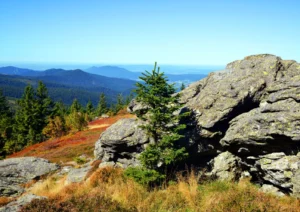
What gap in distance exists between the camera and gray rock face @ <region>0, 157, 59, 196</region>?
16.4 m

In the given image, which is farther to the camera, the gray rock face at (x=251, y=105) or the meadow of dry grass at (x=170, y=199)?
the gray rock face at (x=251, y=105)

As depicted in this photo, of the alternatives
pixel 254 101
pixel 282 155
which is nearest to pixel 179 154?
pixel 282 155

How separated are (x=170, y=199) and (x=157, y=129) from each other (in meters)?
3.28

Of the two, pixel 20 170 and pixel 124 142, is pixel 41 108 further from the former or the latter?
pixel 124 142

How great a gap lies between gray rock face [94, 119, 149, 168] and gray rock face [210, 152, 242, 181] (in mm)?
4000

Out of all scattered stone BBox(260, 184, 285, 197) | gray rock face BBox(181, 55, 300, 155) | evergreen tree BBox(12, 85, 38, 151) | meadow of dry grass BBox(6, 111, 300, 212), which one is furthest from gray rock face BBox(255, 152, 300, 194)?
evergreen tree BBox(12, 85, 38, 151)

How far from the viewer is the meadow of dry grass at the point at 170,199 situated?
7.52 m

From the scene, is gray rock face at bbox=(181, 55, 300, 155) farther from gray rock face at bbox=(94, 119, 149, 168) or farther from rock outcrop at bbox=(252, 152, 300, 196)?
gray rock face at bbox=(94, 119, 149, 168)

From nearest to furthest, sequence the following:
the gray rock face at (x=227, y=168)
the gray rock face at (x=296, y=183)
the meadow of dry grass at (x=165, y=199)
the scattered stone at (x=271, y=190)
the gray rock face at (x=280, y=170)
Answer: the meadow of dry grass at (x=165, y=199) → the gray rock face at (x=296, y=183) → the gray rock face at (x=280, y=170) → the scattered stone at (x=271, y=190) → the gray rock face at (x=227, y=168)

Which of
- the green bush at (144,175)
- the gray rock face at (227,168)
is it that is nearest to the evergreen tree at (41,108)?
the green bush at (144,175)

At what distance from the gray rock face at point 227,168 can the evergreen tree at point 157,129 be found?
248 centimetres

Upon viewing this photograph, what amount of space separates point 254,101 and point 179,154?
5567 mm

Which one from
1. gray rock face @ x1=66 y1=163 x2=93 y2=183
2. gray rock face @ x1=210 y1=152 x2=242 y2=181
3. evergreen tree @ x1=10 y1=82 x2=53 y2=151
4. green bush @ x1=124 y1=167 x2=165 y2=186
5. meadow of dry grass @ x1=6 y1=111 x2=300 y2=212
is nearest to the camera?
meadow of dry grass @ x1=6 y1=111 x2=300 y2=212

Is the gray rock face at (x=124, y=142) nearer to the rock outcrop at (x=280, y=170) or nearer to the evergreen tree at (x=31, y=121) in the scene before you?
the rock outcrop at (x=280, y=170)
